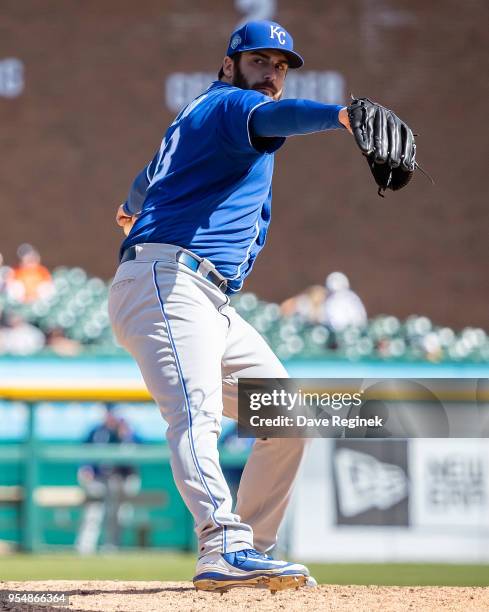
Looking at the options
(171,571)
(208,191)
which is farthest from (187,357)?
(171,571)

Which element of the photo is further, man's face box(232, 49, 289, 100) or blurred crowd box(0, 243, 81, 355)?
blurred crowd box(0, 243, 81, 355)

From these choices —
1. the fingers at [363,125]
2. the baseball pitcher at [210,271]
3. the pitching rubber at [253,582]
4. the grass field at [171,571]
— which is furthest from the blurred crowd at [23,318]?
the fingers at [363,125]

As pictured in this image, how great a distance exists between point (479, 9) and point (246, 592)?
1152cm

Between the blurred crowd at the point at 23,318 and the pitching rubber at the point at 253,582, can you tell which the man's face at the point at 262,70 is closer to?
the pitching rubber at the point at 253,582

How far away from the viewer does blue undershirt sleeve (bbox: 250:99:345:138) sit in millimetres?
2434

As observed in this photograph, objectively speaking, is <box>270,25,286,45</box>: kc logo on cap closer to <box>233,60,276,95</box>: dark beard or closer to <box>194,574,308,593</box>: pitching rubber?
<box>233,60,276,95</box>: dark beard

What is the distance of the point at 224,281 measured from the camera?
115 inches

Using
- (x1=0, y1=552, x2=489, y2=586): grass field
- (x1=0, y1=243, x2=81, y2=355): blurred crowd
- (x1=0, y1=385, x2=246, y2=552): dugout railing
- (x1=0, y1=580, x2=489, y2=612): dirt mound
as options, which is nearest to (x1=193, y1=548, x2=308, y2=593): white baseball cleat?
(x1=0, y1=580, x2=489, y2=612): dirt mound

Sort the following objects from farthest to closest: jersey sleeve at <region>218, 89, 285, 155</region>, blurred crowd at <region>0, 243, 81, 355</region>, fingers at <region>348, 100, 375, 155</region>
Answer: blurred crowd at <region>0, 243, 81, 355</region> < jersey sleeve at <region>218, 89, 285, 155</region> < fingers at <region>348, 100, 375, 155</region>

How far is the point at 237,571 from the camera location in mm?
2672

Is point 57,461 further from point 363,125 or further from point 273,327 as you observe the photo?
point 363,125

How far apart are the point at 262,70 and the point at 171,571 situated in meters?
2.50

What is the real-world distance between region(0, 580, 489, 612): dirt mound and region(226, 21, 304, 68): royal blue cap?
1.48 meters

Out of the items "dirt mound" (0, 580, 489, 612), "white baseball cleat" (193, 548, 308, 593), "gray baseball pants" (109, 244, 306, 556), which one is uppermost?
"gray baseball pants" (109, 244, 306, 556)
